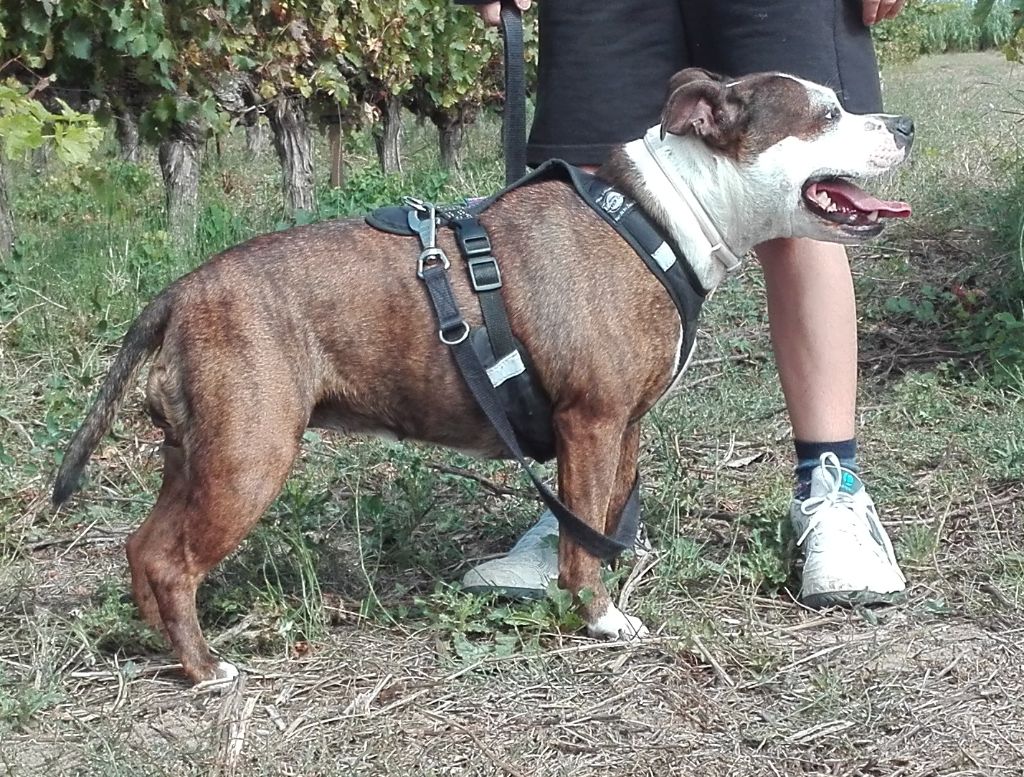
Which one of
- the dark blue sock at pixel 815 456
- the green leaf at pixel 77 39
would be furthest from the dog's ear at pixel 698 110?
the green leaf at pixel 77 39

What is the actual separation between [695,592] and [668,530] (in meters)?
0.37

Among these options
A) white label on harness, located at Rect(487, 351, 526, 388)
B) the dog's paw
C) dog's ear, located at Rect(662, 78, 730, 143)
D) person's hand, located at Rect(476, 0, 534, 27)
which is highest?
person's hand, located at Rect(476, 0, 534, 27)

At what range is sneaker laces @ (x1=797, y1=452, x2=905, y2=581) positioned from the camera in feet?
11.6

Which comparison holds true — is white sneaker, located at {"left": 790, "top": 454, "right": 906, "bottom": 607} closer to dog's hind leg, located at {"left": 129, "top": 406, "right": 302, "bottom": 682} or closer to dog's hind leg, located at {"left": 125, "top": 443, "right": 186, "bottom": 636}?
dog's hind leg, located at {"left": 129, "top": 406, "right": 302, "bottom": 682}

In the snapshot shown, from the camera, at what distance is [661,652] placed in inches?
124

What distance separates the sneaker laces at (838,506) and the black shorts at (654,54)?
0.98 metres

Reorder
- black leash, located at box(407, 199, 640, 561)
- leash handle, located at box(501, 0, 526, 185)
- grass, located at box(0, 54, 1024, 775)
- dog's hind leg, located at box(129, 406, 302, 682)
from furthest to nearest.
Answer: leash handle, located at box(501, 0, 526, 185), black leash, located at box(407, 199, 640, 561), dog's hind leg, located at box(129, 406, 302, 682), grass, located at box(0, 54, 1024, 775)

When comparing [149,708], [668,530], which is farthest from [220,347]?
[668,530]

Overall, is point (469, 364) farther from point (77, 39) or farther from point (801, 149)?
point (77, 39)

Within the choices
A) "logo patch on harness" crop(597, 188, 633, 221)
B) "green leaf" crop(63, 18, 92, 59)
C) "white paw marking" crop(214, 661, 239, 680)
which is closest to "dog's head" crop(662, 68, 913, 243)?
"logo patch on harness" crop(597, 188, 633, 221)

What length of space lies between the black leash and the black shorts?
0.72 m

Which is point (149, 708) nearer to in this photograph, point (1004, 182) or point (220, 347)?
point (220, 347)

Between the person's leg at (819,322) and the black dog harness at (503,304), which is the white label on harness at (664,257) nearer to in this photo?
the black dog harness at (503,304)

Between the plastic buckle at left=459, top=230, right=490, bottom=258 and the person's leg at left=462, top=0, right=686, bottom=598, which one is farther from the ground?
the person's leg at left=462, top=0, right=686, bottom=598
